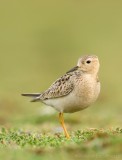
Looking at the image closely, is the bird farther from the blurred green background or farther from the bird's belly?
the blurred green background

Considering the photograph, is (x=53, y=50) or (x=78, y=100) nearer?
(x=78, y=100)

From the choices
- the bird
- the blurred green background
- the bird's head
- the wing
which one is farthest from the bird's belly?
the blurred green background

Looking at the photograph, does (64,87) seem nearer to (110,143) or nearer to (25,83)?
(110,143)

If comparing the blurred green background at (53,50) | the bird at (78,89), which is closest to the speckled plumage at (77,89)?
the bird at (78,89)

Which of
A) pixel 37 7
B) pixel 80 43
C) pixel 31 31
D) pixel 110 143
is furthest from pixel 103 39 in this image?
pixel 110 143

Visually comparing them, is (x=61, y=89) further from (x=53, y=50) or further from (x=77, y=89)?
(x=53, y=50)

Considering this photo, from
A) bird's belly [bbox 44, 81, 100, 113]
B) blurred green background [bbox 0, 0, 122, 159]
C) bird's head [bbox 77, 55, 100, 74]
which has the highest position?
blurred green background [bbox 0, 0, 122, 159]

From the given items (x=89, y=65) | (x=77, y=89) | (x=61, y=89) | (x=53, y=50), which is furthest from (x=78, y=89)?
(x=53, y=50)
